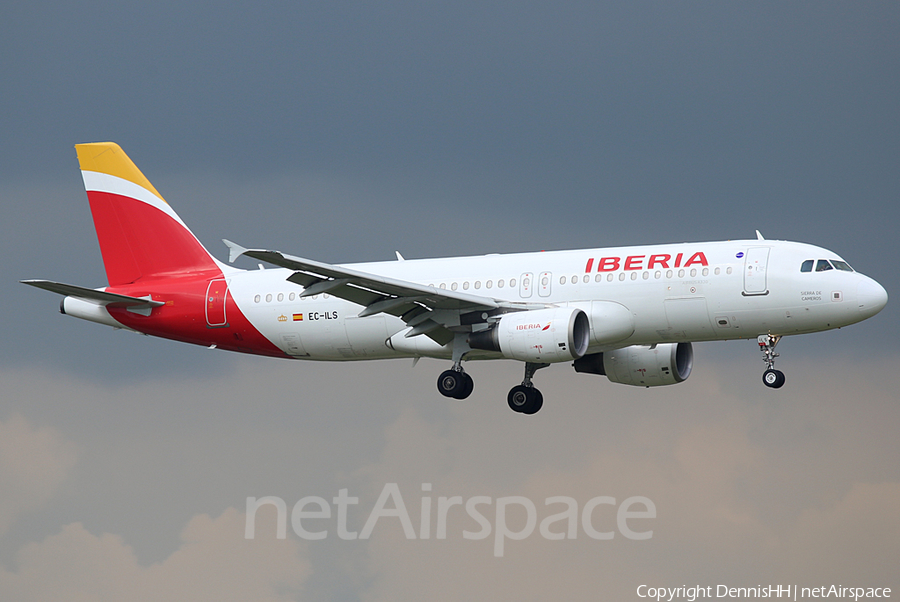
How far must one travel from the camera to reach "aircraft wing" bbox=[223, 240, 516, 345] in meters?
36.0

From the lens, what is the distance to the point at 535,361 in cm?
3794

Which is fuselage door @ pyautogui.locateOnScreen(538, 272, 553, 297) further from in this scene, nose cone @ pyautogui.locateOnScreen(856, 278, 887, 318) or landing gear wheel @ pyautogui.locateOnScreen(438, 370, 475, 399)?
nose cone @ pyautogui.locateOnScreen(856, 278, 887, 318)

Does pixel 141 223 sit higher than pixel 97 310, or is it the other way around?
pixel 141 223

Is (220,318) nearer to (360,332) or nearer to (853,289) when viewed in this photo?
(360,332)

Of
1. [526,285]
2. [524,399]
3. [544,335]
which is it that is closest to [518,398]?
[524,399]

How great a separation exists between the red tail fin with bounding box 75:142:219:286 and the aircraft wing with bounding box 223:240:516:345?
831 centimetres

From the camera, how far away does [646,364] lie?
43.2 m

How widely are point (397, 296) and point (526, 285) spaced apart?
4.18 meters

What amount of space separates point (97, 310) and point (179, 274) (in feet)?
10.2

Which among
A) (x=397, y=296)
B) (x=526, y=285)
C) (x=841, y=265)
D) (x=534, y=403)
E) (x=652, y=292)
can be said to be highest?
(x=841, y=265)

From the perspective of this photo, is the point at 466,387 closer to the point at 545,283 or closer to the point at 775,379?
the point at 545,283

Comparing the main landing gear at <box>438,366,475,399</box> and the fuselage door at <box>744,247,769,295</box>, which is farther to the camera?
the main landing gear at <box>438,366,475,399</box>

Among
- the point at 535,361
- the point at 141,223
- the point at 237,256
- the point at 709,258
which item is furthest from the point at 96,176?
the point at 709,258

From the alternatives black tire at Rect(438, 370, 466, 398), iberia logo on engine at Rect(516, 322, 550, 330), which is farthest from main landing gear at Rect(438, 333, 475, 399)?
iberia logo on engine at Rect(516, 322, 550, 330)
